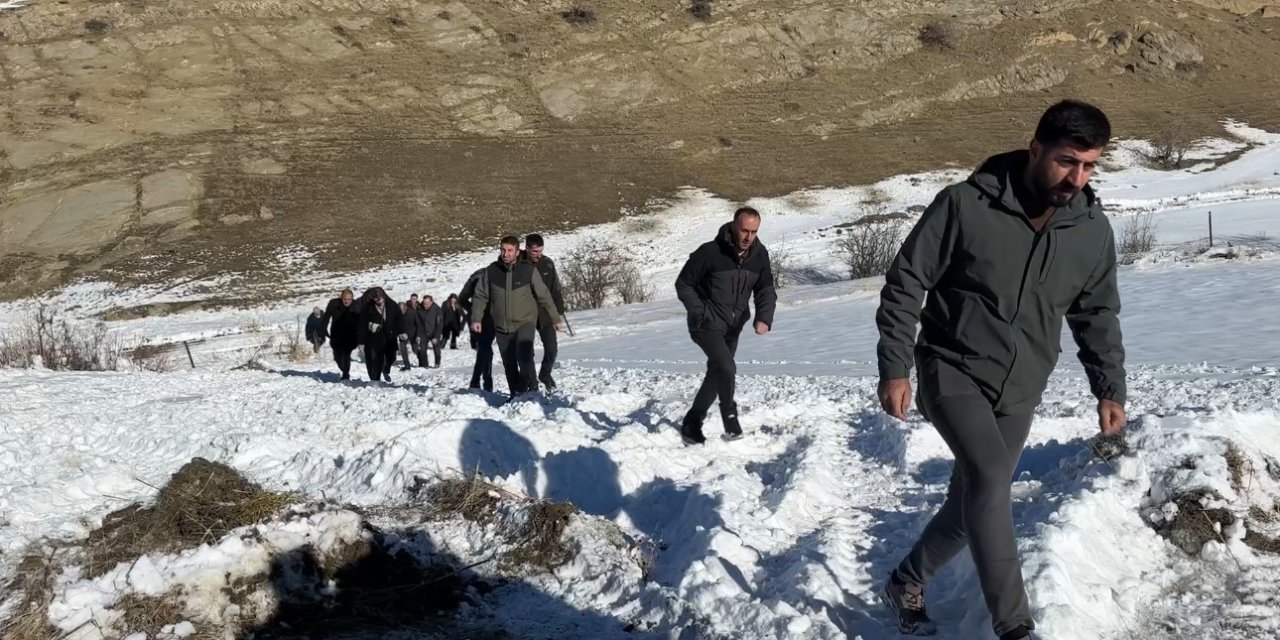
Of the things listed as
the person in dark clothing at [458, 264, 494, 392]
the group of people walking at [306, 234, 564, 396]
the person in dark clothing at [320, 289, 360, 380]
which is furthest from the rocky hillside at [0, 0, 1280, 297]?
the person in dark clothing at [458, 264, 494, 392]

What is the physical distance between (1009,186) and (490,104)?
56.5 metres

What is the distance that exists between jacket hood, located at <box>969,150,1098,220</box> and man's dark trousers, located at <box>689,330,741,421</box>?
396cm

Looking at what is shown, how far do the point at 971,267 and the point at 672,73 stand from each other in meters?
59.9

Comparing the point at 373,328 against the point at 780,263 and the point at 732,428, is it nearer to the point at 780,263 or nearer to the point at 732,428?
the point at 732,428

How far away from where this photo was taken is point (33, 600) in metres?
4.98

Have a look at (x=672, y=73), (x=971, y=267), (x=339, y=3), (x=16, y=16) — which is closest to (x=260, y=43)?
(x=339, y=3)

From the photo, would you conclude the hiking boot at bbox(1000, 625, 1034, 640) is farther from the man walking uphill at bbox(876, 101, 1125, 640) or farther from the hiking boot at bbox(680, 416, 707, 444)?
the hiking boot at bbox(680, 416, 707, 444)

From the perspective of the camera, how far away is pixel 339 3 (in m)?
64.8

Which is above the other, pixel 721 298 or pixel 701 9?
pixel 701 9

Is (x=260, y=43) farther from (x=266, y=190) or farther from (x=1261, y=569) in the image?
(x=1261, y=569)

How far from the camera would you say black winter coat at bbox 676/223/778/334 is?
7.36 metres

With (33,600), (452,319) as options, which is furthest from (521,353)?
(452,319)

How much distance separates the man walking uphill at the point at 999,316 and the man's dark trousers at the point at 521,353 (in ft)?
23.1

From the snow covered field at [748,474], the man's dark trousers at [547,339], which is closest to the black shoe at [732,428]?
the snow covered field at [748,474]
